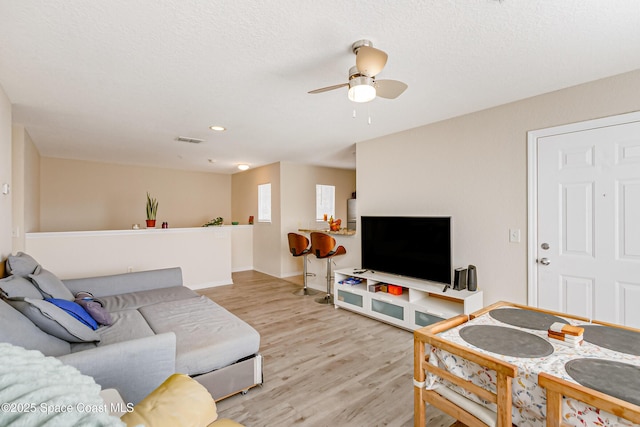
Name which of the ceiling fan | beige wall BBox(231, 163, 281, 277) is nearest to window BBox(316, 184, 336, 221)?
beige wall BBox(231, 163, 281, 277)

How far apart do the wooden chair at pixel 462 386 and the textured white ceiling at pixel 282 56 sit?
5.49 ft

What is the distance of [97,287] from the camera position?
10.3 feet

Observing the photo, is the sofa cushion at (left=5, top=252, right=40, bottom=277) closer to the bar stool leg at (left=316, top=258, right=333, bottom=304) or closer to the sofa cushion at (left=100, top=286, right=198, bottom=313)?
the sofa cushion at (left=100, top=286, right=198, bottom=313)

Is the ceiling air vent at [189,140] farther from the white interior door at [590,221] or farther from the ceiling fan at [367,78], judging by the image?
the white interior door at [590,221]

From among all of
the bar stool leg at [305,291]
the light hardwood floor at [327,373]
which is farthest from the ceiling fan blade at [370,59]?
the bar stool leg at [305,291]

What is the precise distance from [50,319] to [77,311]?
1.48 feet

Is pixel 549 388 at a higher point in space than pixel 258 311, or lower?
higher

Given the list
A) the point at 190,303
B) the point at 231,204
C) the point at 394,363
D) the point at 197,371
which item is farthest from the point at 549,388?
the point at 231,204

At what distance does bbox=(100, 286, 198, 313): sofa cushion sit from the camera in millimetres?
2863

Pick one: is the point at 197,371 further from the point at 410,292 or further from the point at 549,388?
the point at 410,292

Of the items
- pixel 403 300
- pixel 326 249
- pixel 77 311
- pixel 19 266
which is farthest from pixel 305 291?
pixel 19 266

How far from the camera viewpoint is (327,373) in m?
2.43

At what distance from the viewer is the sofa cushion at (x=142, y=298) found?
286cm

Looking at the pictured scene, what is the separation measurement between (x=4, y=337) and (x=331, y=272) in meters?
3.83
